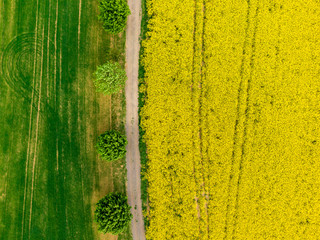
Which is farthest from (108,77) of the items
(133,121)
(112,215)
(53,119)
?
(112,215)

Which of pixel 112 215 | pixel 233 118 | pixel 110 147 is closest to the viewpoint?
pixel 112 215

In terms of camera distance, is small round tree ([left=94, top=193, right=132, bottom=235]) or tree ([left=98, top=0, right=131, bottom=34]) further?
tree ([left=98, top=0, right=131, bottom=34])

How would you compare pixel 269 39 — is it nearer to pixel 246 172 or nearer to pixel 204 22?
pixel 204 22

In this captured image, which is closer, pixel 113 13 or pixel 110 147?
pixel 110 147

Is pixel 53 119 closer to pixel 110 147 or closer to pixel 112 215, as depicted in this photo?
pixel 110 147

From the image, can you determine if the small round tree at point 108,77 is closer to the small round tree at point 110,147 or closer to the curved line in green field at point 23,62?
the small round tree at point 110,147

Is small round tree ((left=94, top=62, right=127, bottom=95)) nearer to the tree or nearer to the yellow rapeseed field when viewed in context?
the yellow rapeseed field

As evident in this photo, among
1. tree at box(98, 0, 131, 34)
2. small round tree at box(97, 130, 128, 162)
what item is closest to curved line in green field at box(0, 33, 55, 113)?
tree at box(98, 0, 131, 34)
